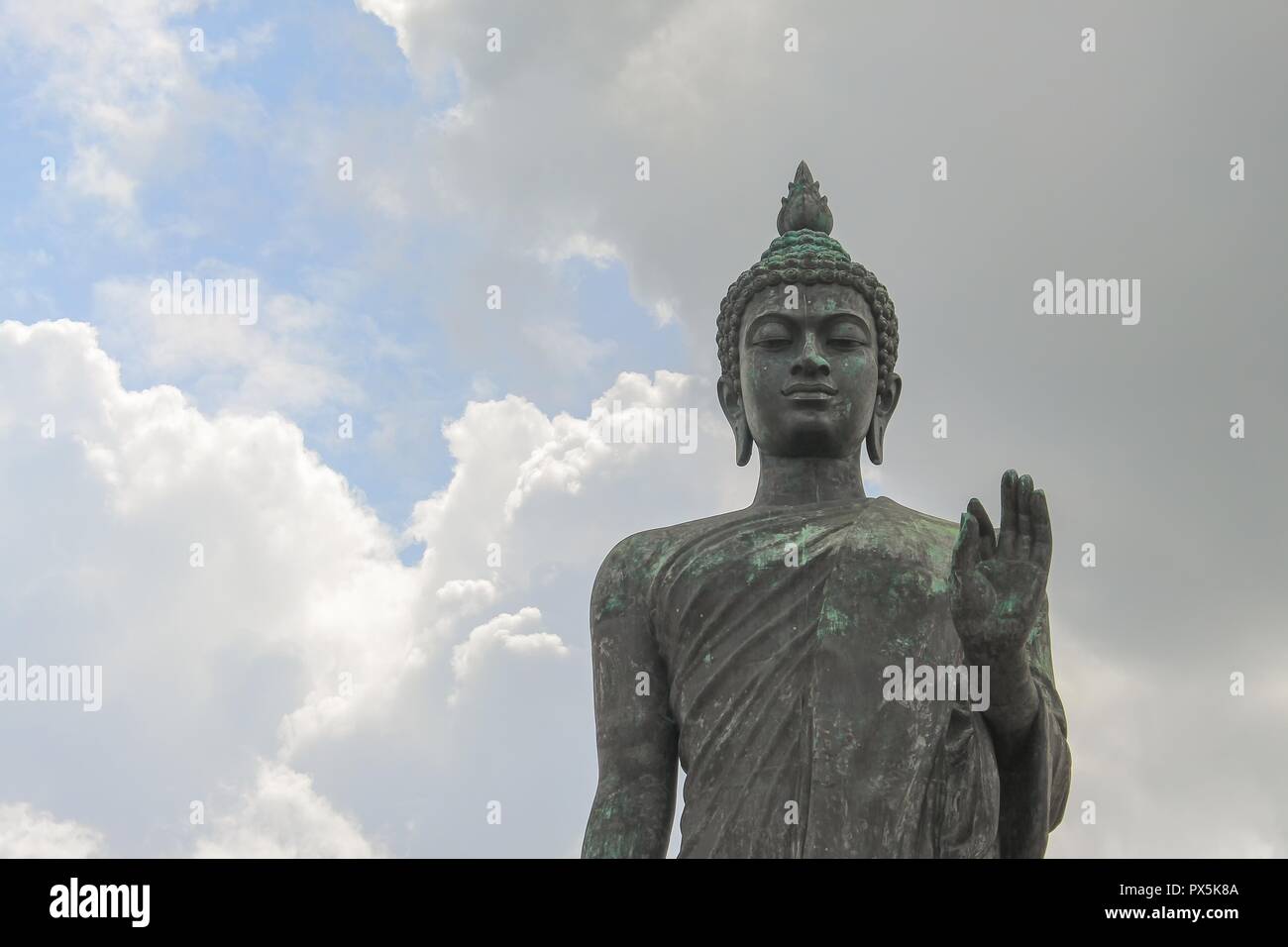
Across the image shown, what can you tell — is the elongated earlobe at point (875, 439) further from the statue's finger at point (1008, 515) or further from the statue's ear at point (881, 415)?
the statue's finger at point (1008, 515)

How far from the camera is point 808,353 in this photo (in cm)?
1468

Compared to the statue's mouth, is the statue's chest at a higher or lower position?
lower

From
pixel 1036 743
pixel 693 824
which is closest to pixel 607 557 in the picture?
pixel 693 824

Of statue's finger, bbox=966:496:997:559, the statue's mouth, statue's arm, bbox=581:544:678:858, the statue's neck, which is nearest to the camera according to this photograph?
statue's finger, bbox=966:496:997:559

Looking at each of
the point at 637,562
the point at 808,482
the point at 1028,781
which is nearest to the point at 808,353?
the point at 808,482

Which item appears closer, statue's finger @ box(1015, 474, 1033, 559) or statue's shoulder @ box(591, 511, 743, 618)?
statue's finger @ box(1015, 474, 1033, 559)

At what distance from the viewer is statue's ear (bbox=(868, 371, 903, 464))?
15.3 meters

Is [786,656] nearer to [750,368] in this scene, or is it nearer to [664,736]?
[664,736]

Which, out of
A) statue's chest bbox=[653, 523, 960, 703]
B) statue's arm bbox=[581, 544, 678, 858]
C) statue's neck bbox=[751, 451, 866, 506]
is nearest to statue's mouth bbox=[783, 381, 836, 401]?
statue's neck bbox=[751, 451, 866, 506]

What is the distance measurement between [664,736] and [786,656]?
0.96m

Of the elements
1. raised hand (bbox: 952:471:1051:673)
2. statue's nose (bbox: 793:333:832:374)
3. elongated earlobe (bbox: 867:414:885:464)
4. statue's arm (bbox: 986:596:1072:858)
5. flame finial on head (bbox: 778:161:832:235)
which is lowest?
statue's arm (bbox: 986:596:1072:858)

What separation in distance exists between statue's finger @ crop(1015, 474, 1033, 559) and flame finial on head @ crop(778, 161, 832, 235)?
3572 mm

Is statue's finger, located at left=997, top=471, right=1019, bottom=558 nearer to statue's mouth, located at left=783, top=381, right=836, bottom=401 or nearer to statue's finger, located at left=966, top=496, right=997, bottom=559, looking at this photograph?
statue's finger, located at left=966, top=496, right=997, bottom=559

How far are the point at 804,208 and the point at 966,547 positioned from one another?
3.85 meters
